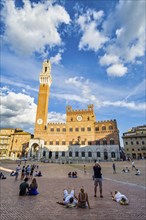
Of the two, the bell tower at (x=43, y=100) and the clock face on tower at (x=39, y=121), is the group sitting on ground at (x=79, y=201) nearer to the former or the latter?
the bell tower at (x=43, y=100)

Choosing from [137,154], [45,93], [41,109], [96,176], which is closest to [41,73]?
[45,93]

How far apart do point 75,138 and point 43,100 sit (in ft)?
67.1

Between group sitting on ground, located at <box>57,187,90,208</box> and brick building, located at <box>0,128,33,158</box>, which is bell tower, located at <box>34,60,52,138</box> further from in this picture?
group sitting on ground, located at <box>57,187,90,208</box>

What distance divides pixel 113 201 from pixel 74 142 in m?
45.3

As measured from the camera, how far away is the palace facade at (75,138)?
4966 cm

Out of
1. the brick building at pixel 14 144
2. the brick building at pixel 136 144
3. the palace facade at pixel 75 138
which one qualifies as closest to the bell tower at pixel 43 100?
the palace facade at pixel 75 138

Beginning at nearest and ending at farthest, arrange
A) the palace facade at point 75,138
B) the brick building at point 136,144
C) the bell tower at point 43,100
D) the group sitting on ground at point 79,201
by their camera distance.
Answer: the group sitting on ground at point 79,201 < the palace facade at point 75,138 < the brick building at point 136,144 < the bell tower at point 43,100

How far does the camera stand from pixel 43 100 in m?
60.0

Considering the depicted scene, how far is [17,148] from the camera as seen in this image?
58969 mm

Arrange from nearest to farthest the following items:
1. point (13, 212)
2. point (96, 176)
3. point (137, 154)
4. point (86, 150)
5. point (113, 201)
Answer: point (13, 212)
point (113, 201)
point (96, 176)
point (86, 150)
point (137, 154)

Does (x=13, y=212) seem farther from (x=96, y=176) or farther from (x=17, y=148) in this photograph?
(x=17, y=148)

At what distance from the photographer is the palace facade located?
163ft

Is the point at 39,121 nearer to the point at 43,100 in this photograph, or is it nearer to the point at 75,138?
the point at 43,100

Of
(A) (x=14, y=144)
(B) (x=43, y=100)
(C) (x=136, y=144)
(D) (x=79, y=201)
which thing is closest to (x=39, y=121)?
(B) (x=43, y=100)
